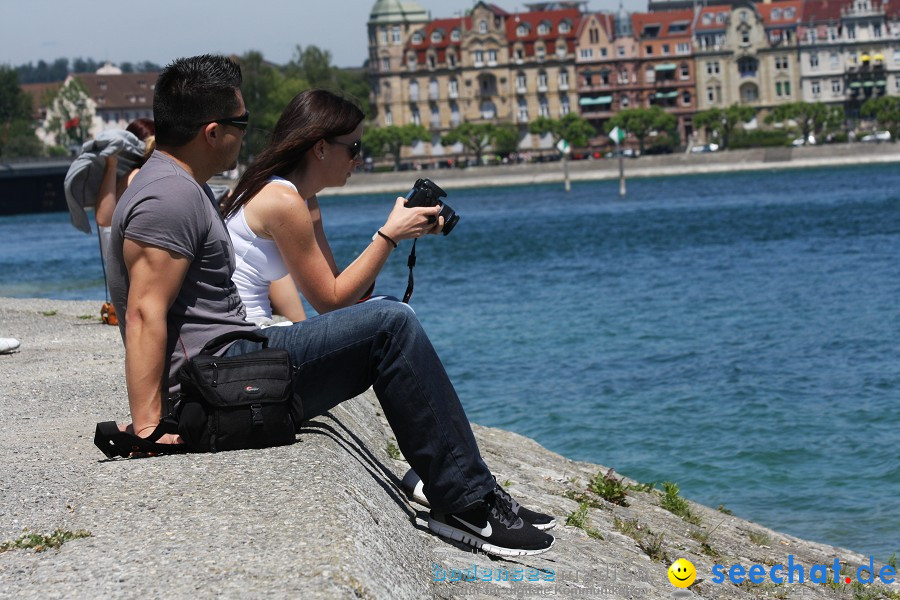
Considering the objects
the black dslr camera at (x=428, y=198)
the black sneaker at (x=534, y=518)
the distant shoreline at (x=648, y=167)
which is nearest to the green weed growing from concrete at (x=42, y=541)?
the black sneaker at (x=534, y=518)

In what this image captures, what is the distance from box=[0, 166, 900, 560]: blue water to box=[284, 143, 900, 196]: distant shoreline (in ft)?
196

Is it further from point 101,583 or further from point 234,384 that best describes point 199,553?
point 234,384

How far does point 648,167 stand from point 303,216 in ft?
363

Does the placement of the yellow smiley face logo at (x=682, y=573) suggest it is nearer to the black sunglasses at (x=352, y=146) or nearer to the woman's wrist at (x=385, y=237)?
the woman's wrist at (x=385, y=237)

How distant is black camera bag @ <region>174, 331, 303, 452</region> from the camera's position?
4.55 meters

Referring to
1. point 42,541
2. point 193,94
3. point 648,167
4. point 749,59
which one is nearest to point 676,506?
point 193,94

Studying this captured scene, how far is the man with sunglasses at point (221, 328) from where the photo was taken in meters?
4.62

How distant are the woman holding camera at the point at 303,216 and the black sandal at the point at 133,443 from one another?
0.78 metres

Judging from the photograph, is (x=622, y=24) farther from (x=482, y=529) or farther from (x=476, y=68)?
(x=482, y=529)

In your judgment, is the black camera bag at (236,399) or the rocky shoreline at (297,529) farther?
the black camera bag at (236,399)

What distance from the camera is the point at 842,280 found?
2831 cm

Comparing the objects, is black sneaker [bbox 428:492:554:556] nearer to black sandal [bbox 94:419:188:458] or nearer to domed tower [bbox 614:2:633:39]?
black sandal [bbox 94:419:188:458]

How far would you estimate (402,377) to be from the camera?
4.64 m

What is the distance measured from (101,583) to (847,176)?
313 ft
